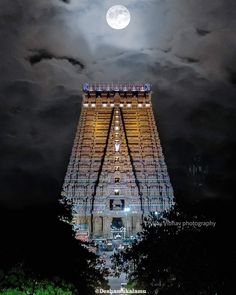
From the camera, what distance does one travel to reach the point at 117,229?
89.3m

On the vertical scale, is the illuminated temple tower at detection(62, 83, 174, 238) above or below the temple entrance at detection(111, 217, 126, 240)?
above

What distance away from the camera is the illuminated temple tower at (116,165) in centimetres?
8844

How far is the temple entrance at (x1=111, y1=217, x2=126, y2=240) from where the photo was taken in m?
85.8

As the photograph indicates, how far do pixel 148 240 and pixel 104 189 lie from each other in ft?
162

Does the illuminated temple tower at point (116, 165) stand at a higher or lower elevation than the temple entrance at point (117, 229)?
A: higher

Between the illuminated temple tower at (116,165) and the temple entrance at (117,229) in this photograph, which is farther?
the illuminated temple tower at (116,165)

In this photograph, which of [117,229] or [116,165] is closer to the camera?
[117,229]

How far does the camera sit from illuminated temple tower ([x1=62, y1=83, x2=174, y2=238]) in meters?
88.4

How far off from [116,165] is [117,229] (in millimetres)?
10275

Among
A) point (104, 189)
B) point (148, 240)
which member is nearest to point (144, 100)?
point (104, 189)

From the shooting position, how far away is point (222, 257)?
30203mm

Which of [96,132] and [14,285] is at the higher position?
[96,132]

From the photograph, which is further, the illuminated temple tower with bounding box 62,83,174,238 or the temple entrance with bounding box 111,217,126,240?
the illuminated temple tower with bounding box 62,83,174,238

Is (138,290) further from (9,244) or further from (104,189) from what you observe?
(104,189)
